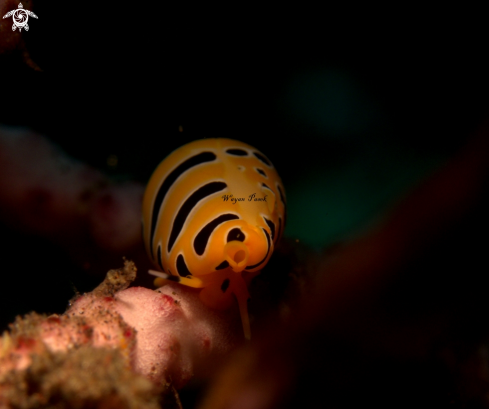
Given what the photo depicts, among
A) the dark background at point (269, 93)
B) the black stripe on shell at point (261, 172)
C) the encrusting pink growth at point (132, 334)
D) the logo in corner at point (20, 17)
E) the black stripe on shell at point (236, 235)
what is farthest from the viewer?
the dark background at point (269, 93)

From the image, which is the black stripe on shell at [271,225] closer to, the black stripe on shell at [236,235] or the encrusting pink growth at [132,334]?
the black stripe on shell at [236,235]

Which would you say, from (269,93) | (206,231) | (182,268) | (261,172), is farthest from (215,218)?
(269,93)

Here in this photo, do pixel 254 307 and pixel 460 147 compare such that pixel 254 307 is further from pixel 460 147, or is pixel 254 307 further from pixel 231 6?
pixel 231 6

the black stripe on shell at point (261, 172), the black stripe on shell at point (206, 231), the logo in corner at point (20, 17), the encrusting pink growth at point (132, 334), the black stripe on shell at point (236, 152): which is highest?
the logo in corner at point (20, 17)

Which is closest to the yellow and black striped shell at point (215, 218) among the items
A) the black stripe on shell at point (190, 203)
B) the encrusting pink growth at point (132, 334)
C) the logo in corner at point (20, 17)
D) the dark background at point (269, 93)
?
the black stripe on shell at point (190, 203)

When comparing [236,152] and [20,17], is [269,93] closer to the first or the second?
[236,152]

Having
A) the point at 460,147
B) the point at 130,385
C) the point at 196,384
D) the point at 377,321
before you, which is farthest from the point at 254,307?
the point at 460,147
